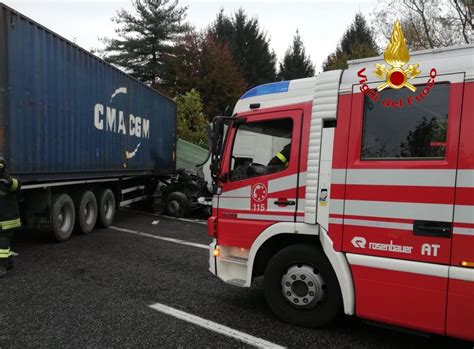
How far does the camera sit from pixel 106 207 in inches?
393

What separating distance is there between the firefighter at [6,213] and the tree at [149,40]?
90.3 ft

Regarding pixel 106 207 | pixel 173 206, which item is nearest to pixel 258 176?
pixel 106 207

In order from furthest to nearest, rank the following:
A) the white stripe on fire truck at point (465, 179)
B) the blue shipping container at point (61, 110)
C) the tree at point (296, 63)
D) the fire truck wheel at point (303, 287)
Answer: the tree at point (296, 63) → the blue shipping container at point (61, 110) → the fire truck wheel at point (303, 287) → the white stripe on fire truck at point (465, 179)

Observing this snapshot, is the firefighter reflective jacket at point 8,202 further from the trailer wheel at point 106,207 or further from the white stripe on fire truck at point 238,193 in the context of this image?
the trailer wheel at point 106,207

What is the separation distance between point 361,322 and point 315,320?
632 mm

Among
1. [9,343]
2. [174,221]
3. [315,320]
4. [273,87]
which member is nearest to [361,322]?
[315,320]

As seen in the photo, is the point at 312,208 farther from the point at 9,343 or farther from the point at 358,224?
the point at 9,343

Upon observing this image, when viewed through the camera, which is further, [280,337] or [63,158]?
[63,158]

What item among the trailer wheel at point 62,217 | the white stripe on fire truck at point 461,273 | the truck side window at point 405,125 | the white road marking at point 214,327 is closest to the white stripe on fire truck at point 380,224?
the white stripe on fire truck at point 461,273

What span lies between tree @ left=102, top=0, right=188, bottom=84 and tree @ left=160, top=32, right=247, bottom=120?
1.08 m

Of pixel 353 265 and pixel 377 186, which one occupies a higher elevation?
pixel 377 186

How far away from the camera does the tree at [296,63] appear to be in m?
45.3

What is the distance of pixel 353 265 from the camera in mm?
3643

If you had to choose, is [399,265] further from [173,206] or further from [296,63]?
[296,63]
